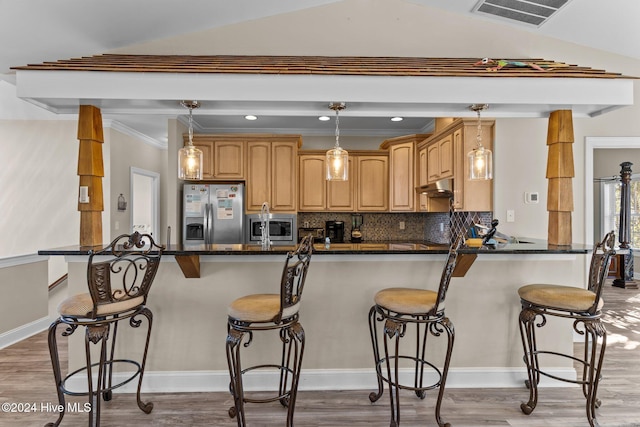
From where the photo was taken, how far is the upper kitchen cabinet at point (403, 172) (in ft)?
16.1

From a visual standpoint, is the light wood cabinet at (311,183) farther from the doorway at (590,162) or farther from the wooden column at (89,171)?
the doorway at (590,162)

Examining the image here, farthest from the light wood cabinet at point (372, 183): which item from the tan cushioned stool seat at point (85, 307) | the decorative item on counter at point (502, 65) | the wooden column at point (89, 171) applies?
the tan cushioned stool seat at point (85, 307)

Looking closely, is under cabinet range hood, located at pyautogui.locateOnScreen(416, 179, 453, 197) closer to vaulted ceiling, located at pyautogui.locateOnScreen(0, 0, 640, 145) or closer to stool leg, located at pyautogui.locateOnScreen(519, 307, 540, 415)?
vaulted ceiling, located at pyautogui.locateOnScreen(0, 0, 640, 145)

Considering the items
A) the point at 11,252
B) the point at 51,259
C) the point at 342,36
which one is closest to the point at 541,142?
the point at 342,36

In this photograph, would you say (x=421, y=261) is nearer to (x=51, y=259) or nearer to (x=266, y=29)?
(x=266, y=29)

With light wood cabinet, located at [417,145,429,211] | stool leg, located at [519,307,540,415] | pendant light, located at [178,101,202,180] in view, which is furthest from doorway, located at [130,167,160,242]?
stool leg, located at [519,307,540,415]

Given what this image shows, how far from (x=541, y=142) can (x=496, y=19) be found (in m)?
1.29

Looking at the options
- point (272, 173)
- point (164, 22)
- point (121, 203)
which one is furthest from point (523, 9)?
point (121, 203)

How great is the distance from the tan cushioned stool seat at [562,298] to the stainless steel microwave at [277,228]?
10.2ft

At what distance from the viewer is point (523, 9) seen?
3109 millimetres

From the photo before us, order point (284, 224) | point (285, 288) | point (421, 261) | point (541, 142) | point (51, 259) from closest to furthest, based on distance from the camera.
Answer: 1. point (285, 288)
2. point (421, 261)
3. point (541, 142)
4. point (51, 259)
5. point (284, 224)

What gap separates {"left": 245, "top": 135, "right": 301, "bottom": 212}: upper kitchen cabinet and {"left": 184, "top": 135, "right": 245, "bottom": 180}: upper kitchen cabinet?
122 millimetres

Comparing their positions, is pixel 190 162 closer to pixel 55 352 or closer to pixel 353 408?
pixel 55 352

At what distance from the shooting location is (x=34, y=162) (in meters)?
4.60
